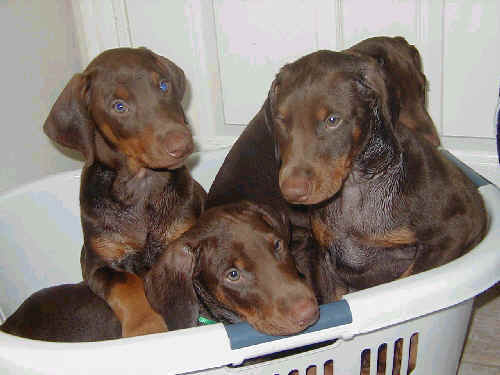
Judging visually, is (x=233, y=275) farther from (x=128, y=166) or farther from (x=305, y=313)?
(x=128, y=166)

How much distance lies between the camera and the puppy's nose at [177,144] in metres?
2.46

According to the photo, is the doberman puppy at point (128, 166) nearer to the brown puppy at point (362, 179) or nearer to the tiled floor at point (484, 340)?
the brown puppy at point (362, 179)

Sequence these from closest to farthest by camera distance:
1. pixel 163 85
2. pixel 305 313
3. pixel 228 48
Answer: pixel 305 313
pixel 163 85
pixel 228 48

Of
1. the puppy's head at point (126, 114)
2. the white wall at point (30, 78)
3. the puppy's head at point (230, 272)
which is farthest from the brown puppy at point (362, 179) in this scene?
the white wall at point (30, 78)

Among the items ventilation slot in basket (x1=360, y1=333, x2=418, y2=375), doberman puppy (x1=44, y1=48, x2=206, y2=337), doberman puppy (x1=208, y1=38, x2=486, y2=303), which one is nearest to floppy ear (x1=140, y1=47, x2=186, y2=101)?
doberman puppy (x1=44, y1=48, x2=206, y2=337)

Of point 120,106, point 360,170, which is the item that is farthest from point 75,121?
point 360,170

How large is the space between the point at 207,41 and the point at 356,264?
188 cm

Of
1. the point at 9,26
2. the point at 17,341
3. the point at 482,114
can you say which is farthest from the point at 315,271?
the point at 9,26

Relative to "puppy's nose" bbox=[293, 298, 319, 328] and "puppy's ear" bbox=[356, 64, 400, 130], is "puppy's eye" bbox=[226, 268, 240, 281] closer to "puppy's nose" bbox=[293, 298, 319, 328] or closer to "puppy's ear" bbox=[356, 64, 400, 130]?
"puppy's nose" bbox=[293, 298, 319, 328]

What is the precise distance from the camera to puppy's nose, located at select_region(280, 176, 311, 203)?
2.15m

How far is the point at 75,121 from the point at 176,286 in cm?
82

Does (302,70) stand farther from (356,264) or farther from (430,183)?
(356,264)

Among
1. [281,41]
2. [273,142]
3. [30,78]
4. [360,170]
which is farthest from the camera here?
[281,41]

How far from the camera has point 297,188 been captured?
2.14 metres
